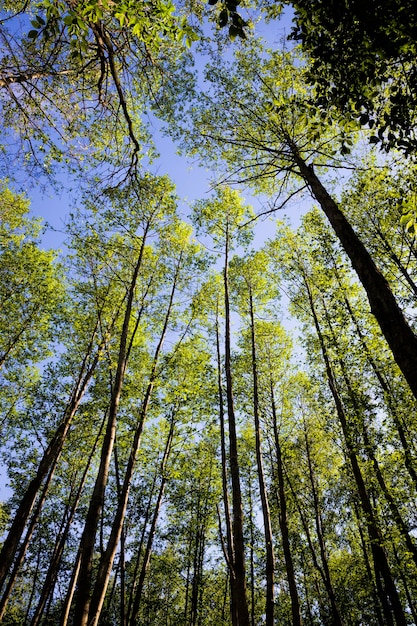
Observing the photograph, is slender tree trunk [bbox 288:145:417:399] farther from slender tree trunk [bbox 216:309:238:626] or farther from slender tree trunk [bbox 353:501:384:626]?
slender tree trunk [bbox 353:501:384:626]

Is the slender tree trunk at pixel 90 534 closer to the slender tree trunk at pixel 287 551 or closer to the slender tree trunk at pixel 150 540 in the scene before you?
the slender tree trunk at pixel 150 540

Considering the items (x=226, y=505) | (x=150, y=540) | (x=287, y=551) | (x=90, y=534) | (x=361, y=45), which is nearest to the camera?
(x=361, y=45)

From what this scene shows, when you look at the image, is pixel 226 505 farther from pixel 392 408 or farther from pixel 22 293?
pixel 22 293

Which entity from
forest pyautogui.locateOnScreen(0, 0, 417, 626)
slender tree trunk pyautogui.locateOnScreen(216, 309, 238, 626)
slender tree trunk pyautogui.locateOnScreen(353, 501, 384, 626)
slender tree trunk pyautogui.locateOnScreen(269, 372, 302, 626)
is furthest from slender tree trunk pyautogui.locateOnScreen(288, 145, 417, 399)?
slender tree trunk pyautogui.locateOnScreen(269, 372, 302, 626)

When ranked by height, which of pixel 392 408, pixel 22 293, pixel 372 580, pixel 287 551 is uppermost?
pixel 22 293

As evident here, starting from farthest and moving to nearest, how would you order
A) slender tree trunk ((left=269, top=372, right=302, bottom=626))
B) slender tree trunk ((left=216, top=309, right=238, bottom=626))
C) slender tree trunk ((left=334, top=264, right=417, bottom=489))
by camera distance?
1. slender tree trunk ((left=269, top=372, right=302, bottom=626))
2. slender tree trunk ((left=334, top=264, right=417, bottom=489))
3. slender tree trunk ((left=216, top=309, right=238, bottom=626))

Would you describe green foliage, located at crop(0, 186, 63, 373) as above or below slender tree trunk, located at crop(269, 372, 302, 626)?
above

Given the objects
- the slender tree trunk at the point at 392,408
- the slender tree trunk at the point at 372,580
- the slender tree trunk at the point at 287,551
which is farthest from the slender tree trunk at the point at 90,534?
the slender tree trunk at the point at 287,551

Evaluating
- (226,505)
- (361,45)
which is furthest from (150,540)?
(361,45)

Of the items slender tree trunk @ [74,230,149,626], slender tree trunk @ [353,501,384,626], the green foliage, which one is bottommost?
slender tree trunk @ [74,230,149,626]

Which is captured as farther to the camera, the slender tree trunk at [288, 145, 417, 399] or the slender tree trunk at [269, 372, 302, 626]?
the slender tree trunk at [269, 372, 302, 626]

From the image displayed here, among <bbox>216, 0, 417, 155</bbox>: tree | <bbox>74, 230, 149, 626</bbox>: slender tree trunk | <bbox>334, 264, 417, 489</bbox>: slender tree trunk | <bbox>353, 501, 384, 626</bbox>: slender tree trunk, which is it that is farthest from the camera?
<bbox>353, 501, 384, 626</bbox>: slender tree trunk

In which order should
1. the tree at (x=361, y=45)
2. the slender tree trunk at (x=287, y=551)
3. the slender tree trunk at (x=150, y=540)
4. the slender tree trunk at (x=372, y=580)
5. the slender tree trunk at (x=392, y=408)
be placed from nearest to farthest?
the tree at (x=361, y=45) → the slender tree trunk at (x=392, y=408) → the slender tree trunk at (x=287, y=551) → the slender tree trunk at (x=150, y=540) → the slender tree trunk at (x=372, y=580)

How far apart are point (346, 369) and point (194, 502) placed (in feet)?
42.7
